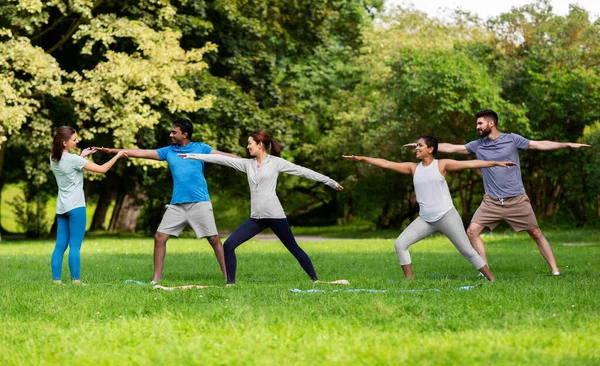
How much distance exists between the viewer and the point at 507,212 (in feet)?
40.2

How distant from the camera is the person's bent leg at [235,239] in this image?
10805mm

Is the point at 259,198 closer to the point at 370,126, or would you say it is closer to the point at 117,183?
the point at 117,183

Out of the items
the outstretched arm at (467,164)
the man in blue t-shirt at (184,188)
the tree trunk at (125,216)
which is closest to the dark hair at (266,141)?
the man in blue t-shirt at (184,188)

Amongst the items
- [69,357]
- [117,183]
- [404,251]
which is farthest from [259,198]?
[117,183]

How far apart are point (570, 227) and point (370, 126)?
10.2 m

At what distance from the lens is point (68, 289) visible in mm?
10328

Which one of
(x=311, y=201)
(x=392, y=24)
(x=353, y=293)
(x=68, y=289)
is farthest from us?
(x=311, y=201)

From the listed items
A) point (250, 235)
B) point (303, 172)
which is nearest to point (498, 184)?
point (303, 172)

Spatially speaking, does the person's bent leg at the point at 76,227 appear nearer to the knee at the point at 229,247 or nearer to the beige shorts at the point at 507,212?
the knee at the point at 229,247

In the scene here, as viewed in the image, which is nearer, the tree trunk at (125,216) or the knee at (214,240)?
the knee at (214,240)

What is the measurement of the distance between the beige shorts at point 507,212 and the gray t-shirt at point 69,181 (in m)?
5.52

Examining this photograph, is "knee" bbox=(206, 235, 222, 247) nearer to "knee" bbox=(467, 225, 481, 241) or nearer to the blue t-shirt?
the blue t-shirt

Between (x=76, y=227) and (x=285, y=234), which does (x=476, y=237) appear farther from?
(x=76, y=227)

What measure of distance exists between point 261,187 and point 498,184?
3.55 metres
